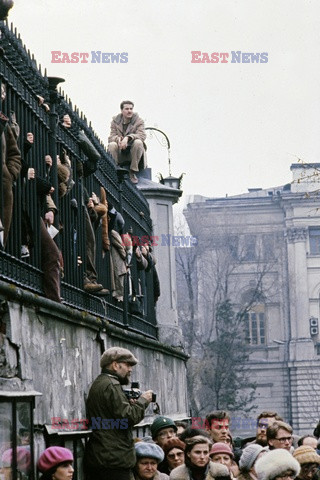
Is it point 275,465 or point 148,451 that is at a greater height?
point 148,451

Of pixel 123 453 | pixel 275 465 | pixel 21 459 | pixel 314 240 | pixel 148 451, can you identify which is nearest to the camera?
pixel 21 459

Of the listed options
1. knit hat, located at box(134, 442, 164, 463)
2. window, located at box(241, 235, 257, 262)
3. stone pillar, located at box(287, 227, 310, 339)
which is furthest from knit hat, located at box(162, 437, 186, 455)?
stone pillar, located at box(287, 227, 310, 339)

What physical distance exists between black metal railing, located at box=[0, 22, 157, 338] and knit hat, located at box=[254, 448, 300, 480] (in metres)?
1.99

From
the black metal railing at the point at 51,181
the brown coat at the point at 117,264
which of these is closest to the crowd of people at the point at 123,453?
the black metal railing at the point at 51,181

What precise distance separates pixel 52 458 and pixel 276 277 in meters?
80.2

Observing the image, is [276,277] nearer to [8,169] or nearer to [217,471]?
[217,471]

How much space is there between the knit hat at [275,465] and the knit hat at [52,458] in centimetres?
173

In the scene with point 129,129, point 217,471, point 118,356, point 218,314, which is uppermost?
point 218,314

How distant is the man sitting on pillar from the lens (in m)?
19.2

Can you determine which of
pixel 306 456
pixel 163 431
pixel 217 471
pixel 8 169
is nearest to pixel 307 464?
pixel 306 456

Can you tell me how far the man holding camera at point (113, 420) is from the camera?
934cm

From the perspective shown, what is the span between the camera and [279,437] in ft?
39.2

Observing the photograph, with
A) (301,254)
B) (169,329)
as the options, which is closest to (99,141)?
(169,329)

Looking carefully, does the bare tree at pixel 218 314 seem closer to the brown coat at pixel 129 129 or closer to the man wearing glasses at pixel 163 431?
the brown coat at pixel 129 129
